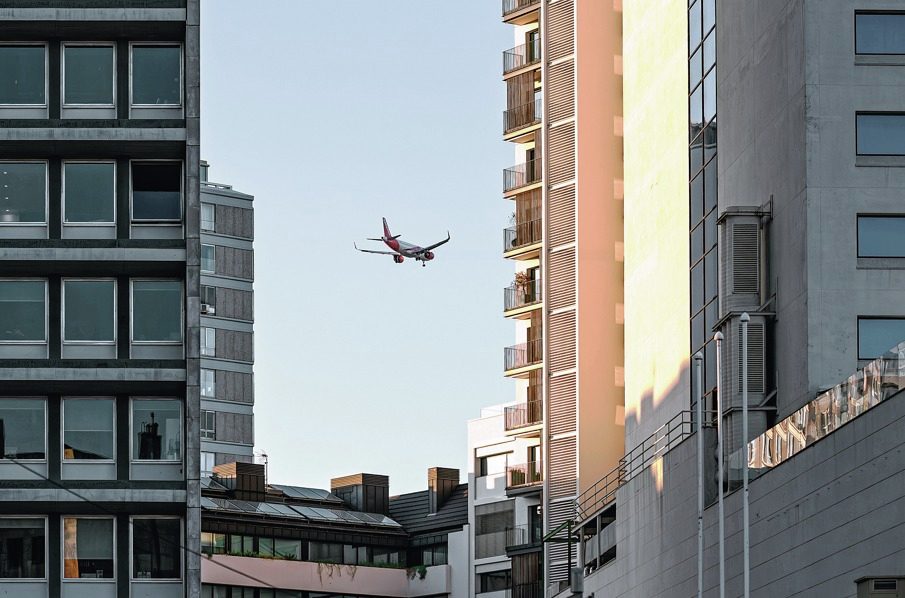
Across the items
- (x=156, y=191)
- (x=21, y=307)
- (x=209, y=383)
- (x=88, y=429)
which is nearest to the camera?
(x=88, y=429)

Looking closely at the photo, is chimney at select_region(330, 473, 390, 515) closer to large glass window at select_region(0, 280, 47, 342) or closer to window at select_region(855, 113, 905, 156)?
large glass window at select_region(0, 280, 47, 342)

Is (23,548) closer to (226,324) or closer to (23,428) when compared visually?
(23,428)

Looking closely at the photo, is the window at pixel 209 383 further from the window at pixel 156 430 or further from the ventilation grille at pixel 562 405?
the window at pixel 156 430

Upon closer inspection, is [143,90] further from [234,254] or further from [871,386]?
[234,254]

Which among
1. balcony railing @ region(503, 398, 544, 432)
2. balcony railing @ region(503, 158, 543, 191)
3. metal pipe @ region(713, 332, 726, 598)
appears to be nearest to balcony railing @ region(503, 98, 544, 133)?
balcony railing @ region(503, 158, 543, 191)

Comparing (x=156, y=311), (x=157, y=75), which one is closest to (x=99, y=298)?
(x=156, y=311)

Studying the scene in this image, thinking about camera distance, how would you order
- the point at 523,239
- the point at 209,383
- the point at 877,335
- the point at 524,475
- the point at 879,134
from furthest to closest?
1. the point at 209,383
2. the point at 523,239
3. the point at 524,475
4. the point at 879,134
5. the point at 877,335
